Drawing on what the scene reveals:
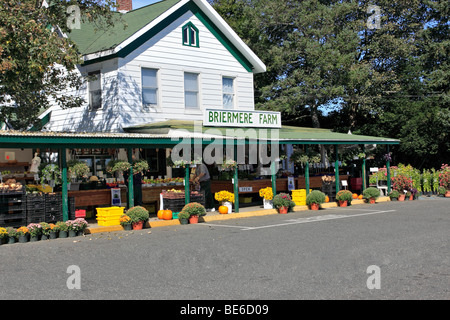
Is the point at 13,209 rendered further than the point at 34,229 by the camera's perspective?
Yes

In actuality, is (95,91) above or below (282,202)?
above

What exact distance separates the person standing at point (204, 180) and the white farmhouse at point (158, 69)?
3.67 m

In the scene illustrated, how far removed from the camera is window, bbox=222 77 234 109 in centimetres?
2478

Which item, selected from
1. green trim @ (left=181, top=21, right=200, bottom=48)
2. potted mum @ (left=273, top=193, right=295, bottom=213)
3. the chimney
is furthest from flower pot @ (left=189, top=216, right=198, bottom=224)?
the chimney

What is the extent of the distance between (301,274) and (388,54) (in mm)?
28046

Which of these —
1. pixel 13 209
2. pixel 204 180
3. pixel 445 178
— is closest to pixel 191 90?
pixel 204 180

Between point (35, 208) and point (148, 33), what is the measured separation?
10.1 meters

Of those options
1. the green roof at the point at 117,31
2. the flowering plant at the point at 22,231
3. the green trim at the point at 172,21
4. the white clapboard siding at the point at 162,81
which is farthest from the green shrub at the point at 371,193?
the flowering plant at the point at 22,231

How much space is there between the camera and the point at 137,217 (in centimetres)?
1527

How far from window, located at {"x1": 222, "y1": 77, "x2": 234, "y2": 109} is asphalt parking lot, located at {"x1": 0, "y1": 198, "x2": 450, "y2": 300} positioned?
1034cm

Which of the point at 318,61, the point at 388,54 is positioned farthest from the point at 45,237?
the point at 388,54

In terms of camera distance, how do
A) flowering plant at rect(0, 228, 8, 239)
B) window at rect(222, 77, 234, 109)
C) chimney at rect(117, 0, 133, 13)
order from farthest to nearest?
chimney at rect(117, 0, 133, 13), window at rect(222, 77, 234, 109), flowering plant at rect(0, 228, 8, 239)

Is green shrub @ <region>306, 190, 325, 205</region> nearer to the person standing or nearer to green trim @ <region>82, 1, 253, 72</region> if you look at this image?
the person standing

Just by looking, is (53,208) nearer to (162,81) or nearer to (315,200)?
(162,81)
